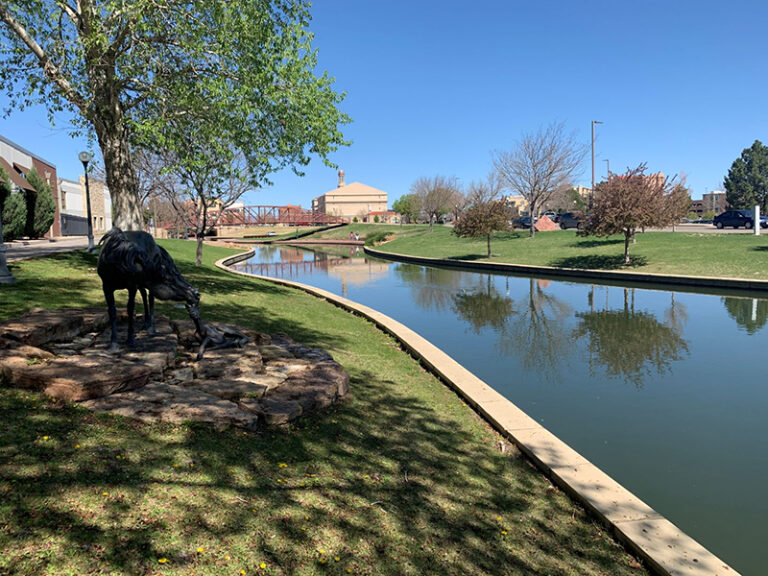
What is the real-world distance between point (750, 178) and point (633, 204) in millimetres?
70393

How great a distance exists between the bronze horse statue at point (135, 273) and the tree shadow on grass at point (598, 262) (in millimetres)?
23255

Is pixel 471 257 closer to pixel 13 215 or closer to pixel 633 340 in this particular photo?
pixel 633 340

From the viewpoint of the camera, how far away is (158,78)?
12.6 meters

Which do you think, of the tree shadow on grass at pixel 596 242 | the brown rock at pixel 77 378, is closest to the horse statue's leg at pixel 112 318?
the brown rock at pixel 77 378

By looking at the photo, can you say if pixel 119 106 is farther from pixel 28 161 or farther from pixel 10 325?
pixel 28 161

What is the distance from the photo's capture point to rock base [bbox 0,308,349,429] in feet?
15.4

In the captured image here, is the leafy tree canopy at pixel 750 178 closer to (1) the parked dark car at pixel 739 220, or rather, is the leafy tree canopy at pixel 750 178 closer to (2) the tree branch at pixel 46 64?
(1) the parked dark car at pixel 739 220

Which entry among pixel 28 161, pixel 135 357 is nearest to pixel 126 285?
pixel 135 357

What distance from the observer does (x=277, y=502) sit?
146 inches

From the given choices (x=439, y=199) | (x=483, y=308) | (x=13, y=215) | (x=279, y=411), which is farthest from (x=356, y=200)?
(x=279, y=411)

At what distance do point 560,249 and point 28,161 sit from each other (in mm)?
41883

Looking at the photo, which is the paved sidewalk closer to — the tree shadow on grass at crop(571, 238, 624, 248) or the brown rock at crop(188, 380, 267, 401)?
the brown rock at crop(188, 380, 267, 401)

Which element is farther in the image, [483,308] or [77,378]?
[483,308]

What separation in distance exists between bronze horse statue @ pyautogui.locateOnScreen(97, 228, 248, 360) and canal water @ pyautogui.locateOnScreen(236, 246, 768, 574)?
501cm
